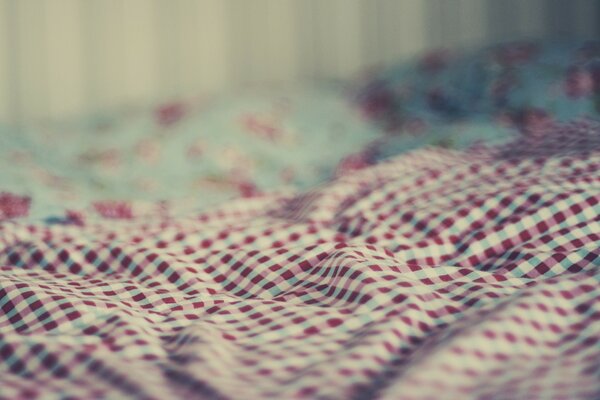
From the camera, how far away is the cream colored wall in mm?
2051

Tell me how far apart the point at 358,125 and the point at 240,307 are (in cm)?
102

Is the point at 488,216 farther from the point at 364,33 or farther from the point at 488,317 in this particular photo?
the point at 364,33

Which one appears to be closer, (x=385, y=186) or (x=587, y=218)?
(x=587, y=218)

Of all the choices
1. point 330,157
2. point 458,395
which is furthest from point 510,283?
point 330,157

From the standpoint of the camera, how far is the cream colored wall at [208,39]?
6.73ft

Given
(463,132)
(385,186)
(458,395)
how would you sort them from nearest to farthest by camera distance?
(458,395), (385,186), (463,132)

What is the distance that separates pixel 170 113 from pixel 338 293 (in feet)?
3.71

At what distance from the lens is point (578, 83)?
1448mm

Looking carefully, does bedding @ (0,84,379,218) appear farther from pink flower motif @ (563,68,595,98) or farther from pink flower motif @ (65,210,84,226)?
pink flower motif @ (563,68,595,98)

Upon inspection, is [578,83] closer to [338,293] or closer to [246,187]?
[246,187]

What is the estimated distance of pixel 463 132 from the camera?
1410 mm

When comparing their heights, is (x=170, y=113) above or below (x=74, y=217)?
above

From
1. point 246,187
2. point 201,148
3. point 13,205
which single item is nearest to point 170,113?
point 201,148

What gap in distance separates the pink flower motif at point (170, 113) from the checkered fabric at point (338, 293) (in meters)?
0.62
